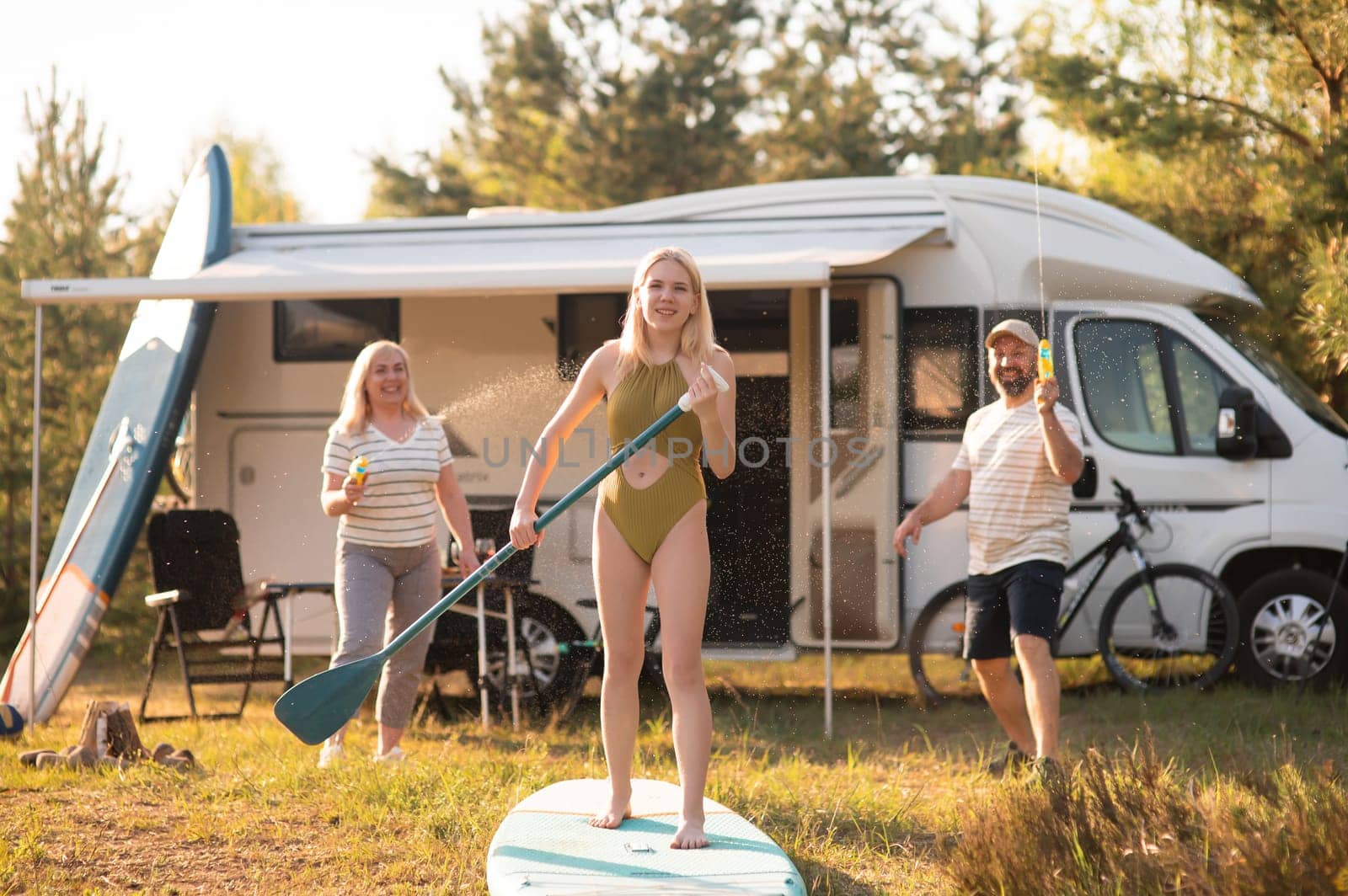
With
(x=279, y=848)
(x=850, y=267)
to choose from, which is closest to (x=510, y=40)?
(x=850, y=267)

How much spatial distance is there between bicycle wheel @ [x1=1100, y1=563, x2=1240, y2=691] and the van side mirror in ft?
2.00

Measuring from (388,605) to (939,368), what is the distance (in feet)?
9.65

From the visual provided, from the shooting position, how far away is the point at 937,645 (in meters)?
7.06

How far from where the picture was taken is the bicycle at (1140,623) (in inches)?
268

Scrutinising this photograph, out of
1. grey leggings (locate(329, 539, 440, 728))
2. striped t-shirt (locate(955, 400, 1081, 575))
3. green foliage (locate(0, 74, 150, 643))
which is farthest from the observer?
green foliage (locate(0, 74, 150, 643))

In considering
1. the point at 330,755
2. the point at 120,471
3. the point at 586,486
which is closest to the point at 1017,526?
the point at 586,486

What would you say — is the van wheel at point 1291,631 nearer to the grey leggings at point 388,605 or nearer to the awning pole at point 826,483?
the awning pole at point 826,483

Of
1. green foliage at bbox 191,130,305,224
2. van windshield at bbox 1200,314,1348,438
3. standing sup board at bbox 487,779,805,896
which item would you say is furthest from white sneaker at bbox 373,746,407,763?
green foliage at bbox 191,130,305,224

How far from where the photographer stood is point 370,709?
7371mm

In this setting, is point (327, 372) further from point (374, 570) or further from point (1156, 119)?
point (1156, 119)

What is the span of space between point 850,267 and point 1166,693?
2.51 metres

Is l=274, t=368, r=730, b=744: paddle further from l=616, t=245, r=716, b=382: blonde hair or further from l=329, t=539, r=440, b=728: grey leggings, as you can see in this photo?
l=329, t=539, r=440, b=728: grey leggings

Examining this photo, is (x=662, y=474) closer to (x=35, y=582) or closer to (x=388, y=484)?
(x=388, y=484)

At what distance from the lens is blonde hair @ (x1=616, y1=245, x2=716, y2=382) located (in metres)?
4.04
